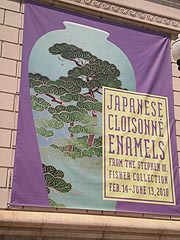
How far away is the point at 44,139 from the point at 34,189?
47.7 inches

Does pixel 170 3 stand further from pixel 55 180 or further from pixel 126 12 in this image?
pixel 55 180

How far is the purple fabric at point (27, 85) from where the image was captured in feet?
29.9

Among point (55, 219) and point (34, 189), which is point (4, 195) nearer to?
point (34, 189)

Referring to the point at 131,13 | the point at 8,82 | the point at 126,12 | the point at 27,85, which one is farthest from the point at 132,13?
Result: the point at 8,82

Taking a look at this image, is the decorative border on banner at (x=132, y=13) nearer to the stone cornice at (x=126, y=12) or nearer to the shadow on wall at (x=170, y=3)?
the stone cornice at (x=126, y=12)

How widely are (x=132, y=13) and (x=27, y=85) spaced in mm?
3987

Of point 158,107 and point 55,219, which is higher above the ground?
point 158,107

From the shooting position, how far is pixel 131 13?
11.8 meters

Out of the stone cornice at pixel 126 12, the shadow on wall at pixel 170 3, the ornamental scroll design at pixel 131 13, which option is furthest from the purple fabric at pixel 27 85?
the shadow on wall at pixel 170 3

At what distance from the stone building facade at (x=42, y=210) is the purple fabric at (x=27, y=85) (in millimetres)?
151

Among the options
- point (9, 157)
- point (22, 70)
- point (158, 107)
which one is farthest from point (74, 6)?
point (9, 157)

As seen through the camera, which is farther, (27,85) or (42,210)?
(27,85)

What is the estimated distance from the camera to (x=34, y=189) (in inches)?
358

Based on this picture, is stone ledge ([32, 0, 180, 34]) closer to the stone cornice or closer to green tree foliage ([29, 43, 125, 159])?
the stone cornice
